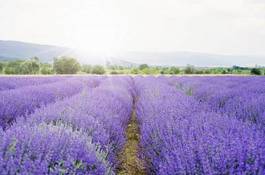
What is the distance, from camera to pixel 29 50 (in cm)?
14375

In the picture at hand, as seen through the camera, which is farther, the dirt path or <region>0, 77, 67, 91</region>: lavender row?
<region>0, 77, 67, 91</region>: lavender row

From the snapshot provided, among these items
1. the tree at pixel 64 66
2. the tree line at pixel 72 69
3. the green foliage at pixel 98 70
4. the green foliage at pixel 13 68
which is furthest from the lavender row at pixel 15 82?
the green foliage at pixel 13 68

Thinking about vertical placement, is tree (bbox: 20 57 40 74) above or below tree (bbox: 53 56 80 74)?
below

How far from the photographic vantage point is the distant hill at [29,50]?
448 ft

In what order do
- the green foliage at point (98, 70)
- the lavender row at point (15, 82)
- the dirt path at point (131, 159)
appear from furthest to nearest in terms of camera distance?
the green foliage at point (98, 70) → the lavender row at point (15, 82) → the dirt path at point (131, 159)

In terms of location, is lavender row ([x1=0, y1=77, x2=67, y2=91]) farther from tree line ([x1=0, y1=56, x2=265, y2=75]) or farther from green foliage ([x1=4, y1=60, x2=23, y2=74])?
green foliage ([x1=4, y1=60, x2=23, y2=74])

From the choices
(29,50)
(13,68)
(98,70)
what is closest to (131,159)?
(98,70)

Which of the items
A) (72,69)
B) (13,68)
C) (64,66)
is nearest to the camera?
(64,66)

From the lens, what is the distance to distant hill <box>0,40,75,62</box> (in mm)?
136500

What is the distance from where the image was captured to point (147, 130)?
3504mm

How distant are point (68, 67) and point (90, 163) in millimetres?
35561

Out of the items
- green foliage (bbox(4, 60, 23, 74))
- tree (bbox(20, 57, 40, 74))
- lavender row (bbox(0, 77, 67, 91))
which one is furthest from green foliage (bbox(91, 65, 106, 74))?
lavender row (bbox(0, 77, 67, 91))

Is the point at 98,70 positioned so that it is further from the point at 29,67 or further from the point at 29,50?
the point at 29,50

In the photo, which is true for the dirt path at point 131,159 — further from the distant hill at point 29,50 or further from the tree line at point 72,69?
the distant hill at point 29,50
